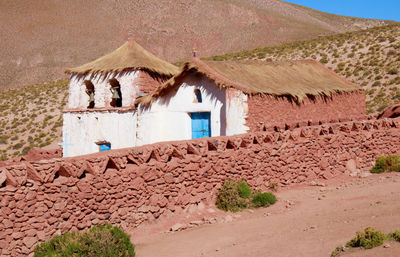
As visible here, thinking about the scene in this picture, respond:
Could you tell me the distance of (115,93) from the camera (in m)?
18.2

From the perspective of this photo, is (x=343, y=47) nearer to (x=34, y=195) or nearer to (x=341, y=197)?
(x=341, y=197)

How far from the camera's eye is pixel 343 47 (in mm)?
37781

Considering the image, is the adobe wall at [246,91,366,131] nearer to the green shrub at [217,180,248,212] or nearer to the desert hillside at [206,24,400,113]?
the green shrub at [217,180,248,212]

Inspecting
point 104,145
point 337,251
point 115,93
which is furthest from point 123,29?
point 337,251

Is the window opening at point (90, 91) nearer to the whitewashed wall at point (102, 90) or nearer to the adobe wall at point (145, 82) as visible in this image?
the whitewashed wall at point (102, 90)

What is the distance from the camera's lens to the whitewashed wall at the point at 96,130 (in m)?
17.4

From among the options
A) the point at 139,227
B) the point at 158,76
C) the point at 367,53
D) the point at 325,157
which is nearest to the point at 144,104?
the point at 158,76

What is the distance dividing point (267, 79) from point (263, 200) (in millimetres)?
7292

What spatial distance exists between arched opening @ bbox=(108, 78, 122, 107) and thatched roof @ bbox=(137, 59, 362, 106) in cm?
179

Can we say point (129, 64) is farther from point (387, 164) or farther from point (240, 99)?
point (387, 164)

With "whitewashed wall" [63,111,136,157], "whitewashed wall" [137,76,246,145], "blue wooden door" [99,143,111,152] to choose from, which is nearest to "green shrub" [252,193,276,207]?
"whitewashed wall" [137,76,246,145]

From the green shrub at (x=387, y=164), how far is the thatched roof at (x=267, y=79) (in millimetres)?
3689

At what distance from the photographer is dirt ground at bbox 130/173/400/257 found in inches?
250

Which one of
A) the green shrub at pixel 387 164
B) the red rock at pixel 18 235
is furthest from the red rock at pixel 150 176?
the green shrub at pixel 387 164
